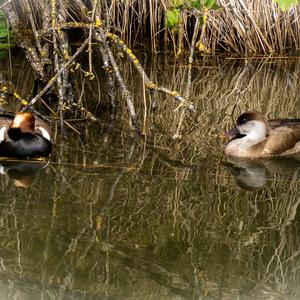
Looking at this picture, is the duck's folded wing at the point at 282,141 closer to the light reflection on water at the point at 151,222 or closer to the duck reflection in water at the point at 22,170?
the light reflection on water at the point at 151,222

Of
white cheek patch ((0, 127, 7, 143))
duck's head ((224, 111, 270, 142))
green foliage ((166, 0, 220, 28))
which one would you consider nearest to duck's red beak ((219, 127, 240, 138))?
duck's head ((224, 111, 270, 142))

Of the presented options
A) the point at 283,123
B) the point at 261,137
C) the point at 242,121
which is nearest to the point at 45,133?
the point at 242,121

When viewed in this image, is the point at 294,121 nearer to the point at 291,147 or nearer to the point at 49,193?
the point at 291,147

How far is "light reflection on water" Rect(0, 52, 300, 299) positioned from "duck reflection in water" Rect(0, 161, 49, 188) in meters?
0.06

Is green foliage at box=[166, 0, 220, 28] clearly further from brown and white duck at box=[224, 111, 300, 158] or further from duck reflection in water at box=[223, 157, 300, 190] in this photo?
duck reflection in water at box=[223, 157, 300, 190]

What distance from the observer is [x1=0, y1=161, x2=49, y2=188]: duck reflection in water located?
513cm

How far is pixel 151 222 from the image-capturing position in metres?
4.36

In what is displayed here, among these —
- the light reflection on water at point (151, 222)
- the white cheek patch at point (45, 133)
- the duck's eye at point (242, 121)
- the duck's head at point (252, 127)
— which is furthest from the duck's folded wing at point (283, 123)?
the white cheek patch at point (45, 133)

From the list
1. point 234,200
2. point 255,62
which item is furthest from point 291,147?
point 255,62

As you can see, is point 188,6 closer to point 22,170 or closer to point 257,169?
point 257,169

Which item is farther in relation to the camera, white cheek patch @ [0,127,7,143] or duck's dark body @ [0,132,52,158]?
white cheek patch @ [0,127,7,143]

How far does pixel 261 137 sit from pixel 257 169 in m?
0.61

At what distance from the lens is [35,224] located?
4.26m

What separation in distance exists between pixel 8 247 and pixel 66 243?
304 mm
